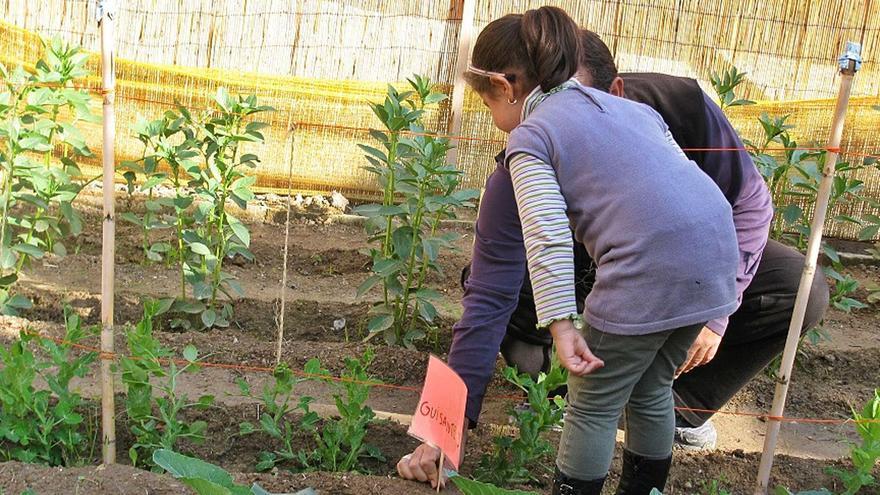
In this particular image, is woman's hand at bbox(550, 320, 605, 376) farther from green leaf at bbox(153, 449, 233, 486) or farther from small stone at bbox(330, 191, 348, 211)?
small stone at bbox(330, 191, 348, 211)

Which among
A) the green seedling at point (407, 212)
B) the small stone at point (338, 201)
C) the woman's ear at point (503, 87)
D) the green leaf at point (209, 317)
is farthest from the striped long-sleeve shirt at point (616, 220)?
the small stone at point (338, 201)

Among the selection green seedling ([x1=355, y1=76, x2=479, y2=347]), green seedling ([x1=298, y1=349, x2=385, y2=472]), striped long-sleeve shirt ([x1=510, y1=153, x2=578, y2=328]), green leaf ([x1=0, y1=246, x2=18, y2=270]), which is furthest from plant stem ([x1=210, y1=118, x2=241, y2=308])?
striped long-sleeve shirt ([x1=510, y1=153, x2=578, y2=328])

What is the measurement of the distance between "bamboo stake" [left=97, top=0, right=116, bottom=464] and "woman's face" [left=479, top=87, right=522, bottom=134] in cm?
84

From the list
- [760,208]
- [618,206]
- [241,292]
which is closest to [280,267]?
[241,292]

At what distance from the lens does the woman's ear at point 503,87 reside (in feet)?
6.79

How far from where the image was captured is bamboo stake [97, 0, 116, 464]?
2186 millimetres

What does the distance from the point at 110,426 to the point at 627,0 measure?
4.32 meters

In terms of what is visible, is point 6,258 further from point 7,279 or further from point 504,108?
point 504,108

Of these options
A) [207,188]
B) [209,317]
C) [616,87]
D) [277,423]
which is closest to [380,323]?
[209,317]

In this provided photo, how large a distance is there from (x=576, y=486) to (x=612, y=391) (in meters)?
0.22

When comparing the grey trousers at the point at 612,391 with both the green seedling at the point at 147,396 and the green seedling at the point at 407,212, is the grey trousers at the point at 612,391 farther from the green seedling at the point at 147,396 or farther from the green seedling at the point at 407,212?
the green seedling at the point at 407,212

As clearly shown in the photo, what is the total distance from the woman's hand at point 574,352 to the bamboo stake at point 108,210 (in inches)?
40.0

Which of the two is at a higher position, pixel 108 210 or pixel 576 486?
pixel 108 210

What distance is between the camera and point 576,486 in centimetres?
207
